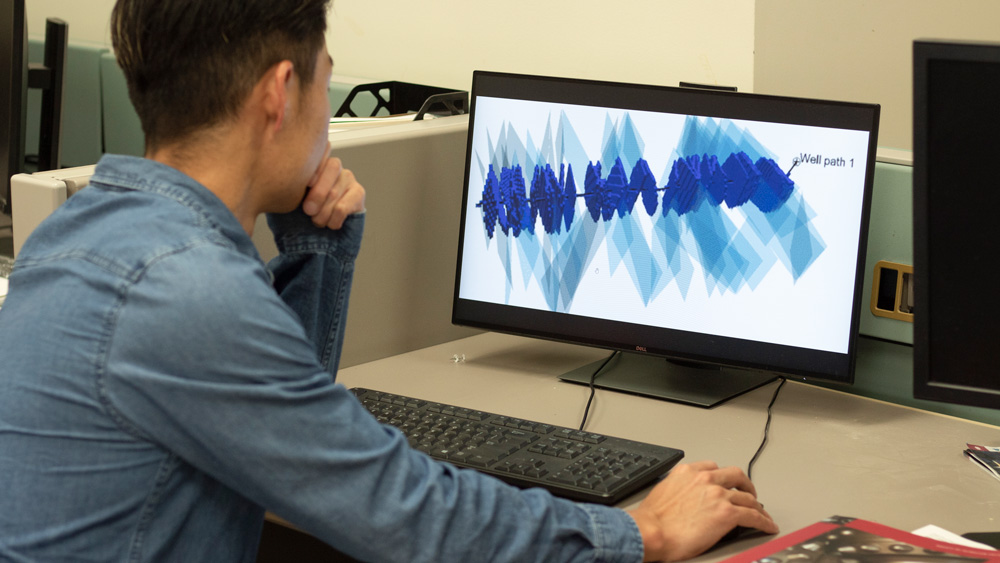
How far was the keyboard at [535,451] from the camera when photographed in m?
1.03

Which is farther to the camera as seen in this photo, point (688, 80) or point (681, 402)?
point (688, 80)

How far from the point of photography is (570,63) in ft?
6.27

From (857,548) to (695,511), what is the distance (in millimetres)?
138

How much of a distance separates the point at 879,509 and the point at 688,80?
94 centimetres

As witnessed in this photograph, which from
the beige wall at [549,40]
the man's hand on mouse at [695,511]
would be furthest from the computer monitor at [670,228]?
the beige wall at [549,40]

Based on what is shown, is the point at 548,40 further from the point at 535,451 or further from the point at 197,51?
the point at 197,51

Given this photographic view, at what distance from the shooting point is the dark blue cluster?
1274mm

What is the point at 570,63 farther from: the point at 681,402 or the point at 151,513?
the point at 151,513

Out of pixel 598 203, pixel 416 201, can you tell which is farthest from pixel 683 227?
pixel 416 201

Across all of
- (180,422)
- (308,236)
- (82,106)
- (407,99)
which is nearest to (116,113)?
(82,106)

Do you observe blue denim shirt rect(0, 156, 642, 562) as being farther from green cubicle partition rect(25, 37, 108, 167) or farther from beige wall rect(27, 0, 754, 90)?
green cubicle partition rect(25, 37, 108, 167)

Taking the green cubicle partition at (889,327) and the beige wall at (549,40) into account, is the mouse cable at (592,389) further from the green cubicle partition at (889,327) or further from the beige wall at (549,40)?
the beige wall at (549,40)

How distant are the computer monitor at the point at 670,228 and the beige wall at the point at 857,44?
0.43m

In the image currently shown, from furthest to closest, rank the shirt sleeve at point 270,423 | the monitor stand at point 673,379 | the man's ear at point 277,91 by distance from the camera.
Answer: the monitor stand at point 673,379 → the man's ear at point 277,91 → the shirt sleeve at point 270,423
